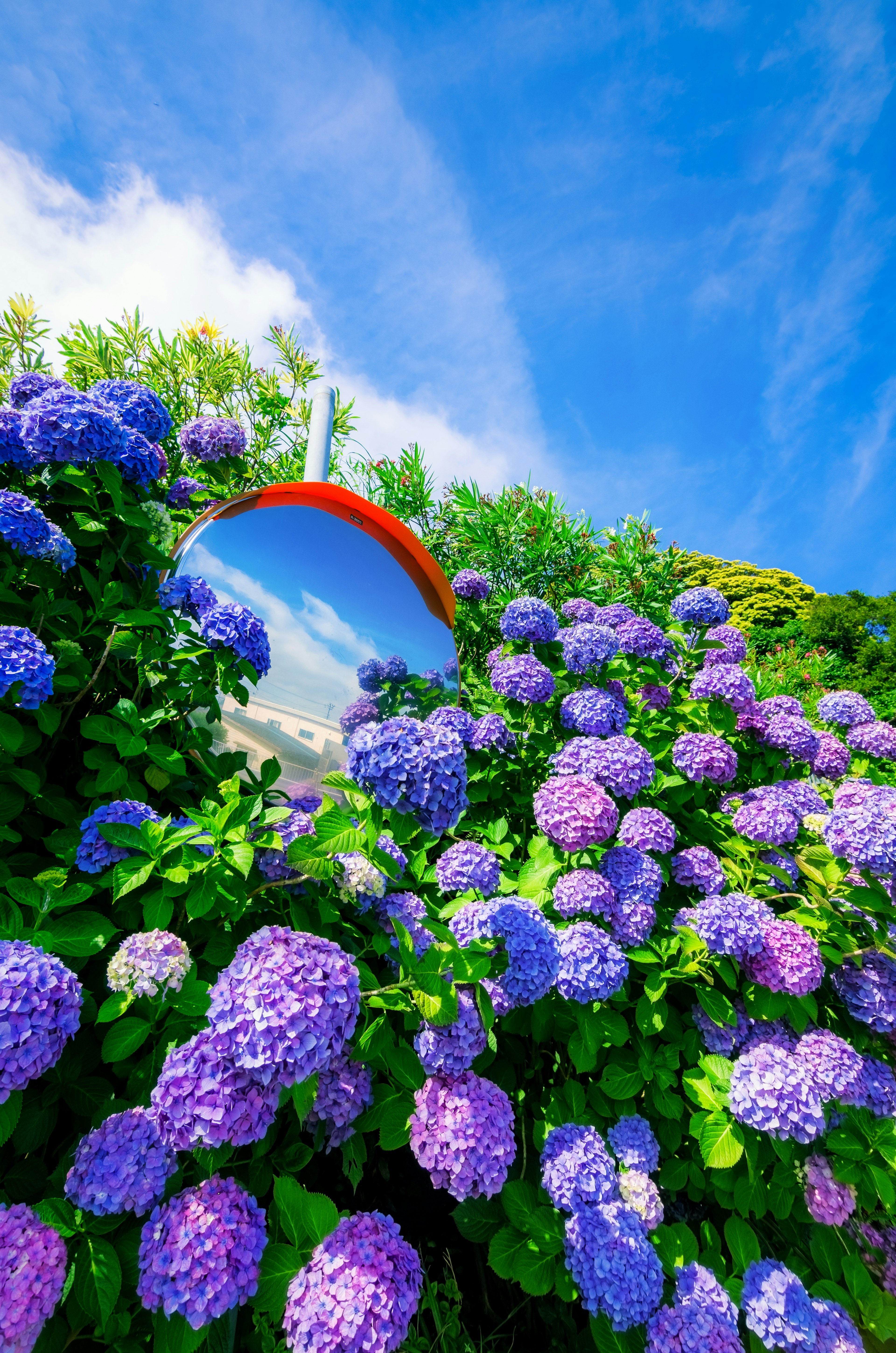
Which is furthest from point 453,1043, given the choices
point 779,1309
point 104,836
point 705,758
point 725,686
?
point 725,686

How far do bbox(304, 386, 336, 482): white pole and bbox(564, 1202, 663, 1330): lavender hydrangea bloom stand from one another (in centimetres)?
343

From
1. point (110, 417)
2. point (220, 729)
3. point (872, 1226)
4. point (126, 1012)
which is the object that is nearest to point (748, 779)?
point (872, 1226)

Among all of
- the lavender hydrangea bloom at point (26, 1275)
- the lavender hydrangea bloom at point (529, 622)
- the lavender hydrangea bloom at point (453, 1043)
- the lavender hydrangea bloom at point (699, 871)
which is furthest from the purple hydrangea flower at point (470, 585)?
the lavender hydrangea bloom at point (26, 1275)

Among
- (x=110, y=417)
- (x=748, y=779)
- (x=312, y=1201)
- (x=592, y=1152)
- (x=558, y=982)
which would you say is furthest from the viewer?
(x=748, y=779)

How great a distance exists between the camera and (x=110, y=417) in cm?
222

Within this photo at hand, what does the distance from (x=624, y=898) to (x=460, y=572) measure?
9.12 feet

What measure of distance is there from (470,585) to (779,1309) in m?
3.73

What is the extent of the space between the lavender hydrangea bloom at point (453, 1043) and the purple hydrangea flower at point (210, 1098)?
0.45m

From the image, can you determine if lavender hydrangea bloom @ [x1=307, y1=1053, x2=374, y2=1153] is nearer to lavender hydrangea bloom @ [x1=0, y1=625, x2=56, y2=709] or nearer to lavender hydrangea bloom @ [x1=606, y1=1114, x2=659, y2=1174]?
lavender hydrangea bloom @ [x1=606, y1=1114, x2=659, y2=1174]

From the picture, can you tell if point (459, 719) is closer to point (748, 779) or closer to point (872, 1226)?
point (748, 779)

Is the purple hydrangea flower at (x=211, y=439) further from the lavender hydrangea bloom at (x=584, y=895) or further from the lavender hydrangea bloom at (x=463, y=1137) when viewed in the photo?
the lavender hydrangea bloom at (x=463, y=1137)

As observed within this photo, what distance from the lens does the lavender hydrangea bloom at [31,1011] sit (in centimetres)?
121

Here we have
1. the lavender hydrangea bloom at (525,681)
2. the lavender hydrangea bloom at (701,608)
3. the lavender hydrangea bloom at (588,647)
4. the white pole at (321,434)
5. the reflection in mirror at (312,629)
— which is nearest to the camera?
the reflection in mirror at (312,629)

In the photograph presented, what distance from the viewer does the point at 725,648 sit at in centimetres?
370
